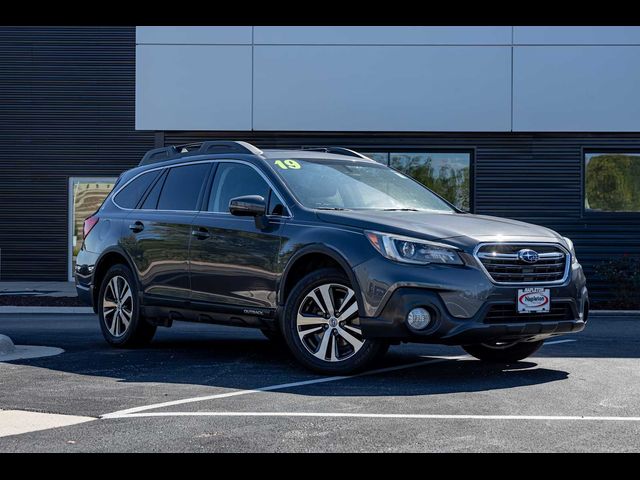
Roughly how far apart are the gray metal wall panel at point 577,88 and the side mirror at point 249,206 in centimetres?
1227

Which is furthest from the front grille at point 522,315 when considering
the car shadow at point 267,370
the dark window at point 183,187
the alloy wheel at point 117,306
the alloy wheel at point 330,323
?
the alloy wheel at point 117,306

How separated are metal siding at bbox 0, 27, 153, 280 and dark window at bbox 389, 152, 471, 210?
5899 millimetres

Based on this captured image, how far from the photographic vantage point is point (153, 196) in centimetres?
1001

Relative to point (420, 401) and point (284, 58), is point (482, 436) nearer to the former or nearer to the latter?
point (420, 401)

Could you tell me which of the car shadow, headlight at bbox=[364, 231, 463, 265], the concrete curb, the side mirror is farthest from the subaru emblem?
the concrete curb

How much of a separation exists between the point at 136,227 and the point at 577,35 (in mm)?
12325

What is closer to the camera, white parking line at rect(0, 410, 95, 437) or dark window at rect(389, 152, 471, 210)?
white parking line at rect(0, 410, 95, 437)

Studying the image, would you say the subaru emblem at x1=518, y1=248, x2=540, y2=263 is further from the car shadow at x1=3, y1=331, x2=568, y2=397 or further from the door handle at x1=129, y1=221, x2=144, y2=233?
the door handle at x1=129, y1=221, x2=144, y2=233

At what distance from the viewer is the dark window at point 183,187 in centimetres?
938

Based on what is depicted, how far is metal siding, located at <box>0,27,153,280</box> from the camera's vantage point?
891 inches
